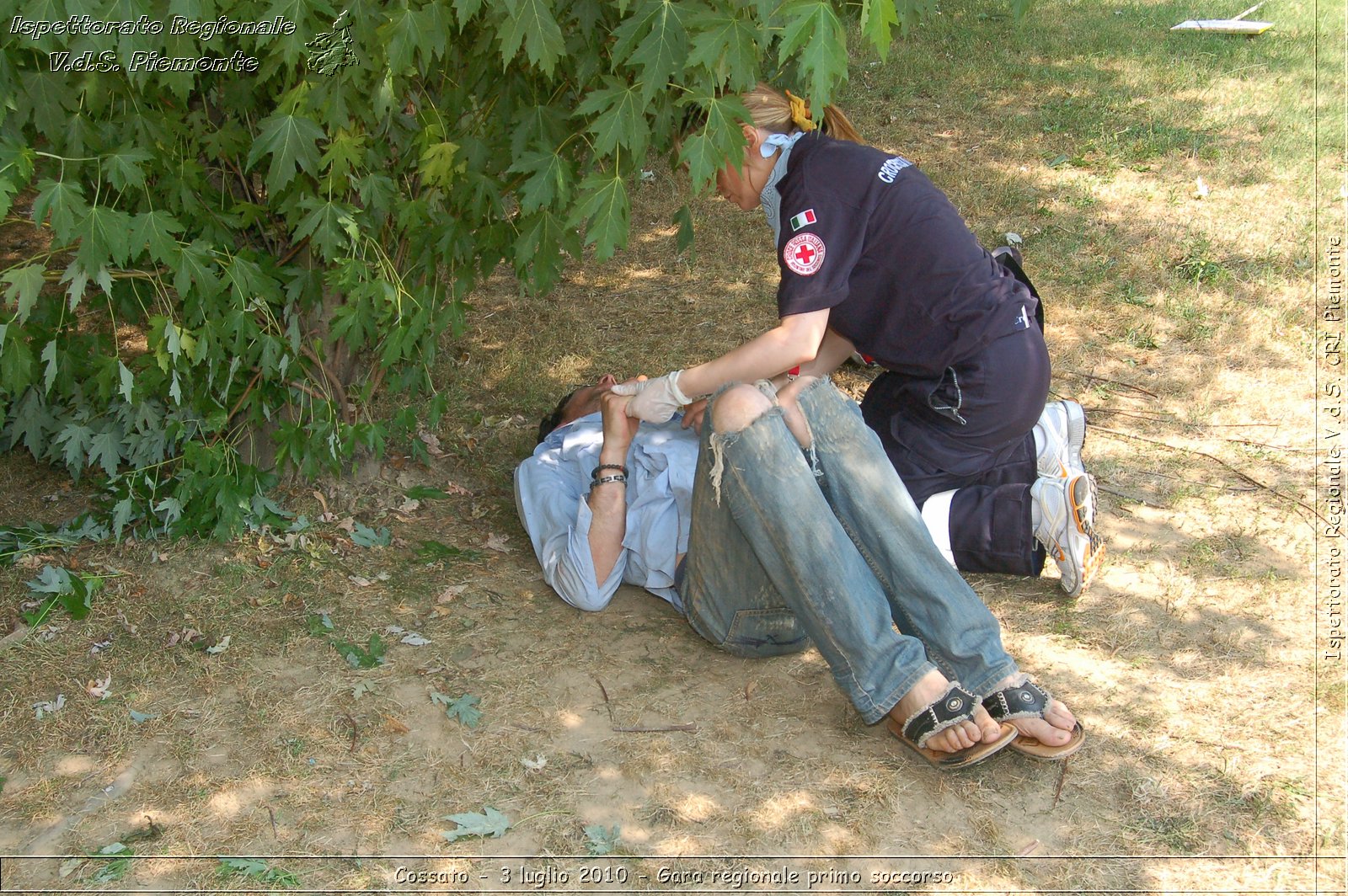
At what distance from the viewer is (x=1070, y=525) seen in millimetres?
3070

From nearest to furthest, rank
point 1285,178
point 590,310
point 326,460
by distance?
point 326,460 < point 590,310 < point 1285,178

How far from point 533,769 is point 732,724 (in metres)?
0.49

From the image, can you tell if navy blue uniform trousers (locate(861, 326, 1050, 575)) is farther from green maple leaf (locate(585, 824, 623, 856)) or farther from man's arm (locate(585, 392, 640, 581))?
green maple leaf (locate(585, 824, 623, 856))

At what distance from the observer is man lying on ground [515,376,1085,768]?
2514mm

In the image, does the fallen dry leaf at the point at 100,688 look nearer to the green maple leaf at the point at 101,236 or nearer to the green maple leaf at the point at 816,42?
the green maple leaf at the point at 101,236

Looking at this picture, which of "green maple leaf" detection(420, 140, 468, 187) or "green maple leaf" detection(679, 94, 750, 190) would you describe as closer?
"green maple leaf" detection(679, 94, 750, 190)

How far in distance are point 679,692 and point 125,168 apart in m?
1.86

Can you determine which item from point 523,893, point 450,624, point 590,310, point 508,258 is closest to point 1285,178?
point 590,310

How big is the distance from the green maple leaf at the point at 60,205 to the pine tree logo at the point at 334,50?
2.11 feet

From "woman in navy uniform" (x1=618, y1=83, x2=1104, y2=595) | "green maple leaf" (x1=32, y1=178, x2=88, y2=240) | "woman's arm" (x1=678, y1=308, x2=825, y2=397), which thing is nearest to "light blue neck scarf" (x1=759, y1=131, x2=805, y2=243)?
"woman in navy uniform" (x1=618, y1=83, x2=1104, y2=595)

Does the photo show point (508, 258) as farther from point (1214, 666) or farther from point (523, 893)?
point (1214, 666)

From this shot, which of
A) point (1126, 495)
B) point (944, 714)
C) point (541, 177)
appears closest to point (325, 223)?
point (541, 177)

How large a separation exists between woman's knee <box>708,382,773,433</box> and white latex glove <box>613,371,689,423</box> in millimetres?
343

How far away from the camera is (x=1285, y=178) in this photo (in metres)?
5.69
